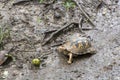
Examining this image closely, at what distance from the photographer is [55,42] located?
678 centimetres

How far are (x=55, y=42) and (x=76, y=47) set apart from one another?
65 cm

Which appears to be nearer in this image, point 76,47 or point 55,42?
point 76,47

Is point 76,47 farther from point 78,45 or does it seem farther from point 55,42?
point 55,42

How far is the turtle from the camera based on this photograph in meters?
6.23

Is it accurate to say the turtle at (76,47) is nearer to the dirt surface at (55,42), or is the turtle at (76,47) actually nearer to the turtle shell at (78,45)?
the turtle shell at (78,45)

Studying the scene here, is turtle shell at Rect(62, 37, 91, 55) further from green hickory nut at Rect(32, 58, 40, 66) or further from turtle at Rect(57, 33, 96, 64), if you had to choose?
green hickory nut at Rect(32, 58, 40, 66)

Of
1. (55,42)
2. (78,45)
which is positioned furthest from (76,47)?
(55,42)

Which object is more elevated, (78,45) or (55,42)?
(78,45)

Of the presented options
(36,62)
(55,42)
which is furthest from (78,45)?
(36,62)

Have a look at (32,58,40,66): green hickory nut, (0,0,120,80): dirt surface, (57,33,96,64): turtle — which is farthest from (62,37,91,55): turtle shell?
(32,58,40,66): green hickory nut

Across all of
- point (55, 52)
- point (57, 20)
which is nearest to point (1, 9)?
point (57, 20)

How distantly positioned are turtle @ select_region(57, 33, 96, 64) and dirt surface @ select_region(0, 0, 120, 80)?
108mm

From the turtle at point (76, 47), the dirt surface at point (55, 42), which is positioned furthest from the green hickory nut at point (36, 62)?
the turtle at point (76, 47)

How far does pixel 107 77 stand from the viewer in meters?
5.72
